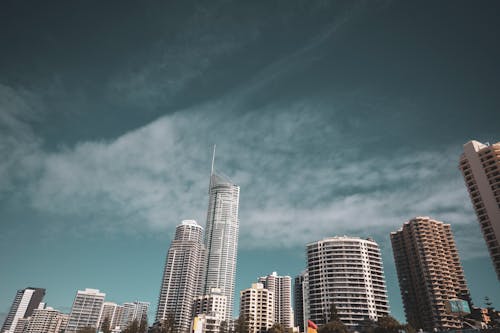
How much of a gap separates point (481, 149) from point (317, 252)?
8655cm

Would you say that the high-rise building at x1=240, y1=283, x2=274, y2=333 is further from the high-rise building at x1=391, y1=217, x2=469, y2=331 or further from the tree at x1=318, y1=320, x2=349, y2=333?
the tree at x1=318, y1=320, x2=349, y2=333

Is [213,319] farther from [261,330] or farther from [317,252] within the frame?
[317,252]

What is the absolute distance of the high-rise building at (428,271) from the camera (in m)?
158

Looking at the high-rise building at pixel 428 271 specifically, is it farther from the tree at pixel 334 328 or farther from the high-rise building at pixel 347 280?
the tree at pixel 334 328

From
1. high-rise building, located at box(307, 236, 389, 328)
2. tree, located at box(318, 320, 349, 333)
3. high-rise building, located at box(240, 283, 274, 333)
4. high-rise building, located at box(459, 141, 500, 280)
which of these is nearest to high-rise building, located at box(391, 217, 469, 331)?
high-rise building, located at box(307, 236, 389, 328)

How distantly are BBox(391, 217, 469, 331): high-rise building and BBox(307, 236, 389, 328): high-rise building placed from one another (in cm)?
2028

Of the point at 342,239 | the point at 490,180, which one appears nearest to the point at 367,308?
the point at 342,239

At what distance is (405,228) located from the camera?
18988 cm

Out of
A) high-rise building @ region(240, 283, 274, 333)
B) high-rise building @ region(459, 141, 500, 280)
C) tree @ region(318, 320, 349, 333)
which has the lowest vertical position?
tree @ region(318, 320, 349, 333)

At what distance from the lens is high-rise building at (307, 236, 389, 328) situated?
153 meters

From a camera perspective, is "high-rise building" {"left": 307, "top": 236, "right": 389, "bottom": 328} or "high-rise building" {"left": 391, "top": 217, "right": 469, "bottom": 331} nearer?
"high-rise building" {"left": 307, "top": 236, "right": 389, "bottom": 328}

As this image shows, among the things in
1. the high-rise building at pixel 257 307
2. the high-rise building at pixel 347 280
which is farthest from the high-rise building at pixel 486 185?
the high-rise building at pixel 257 307

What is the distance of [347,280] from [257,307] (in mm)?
56489

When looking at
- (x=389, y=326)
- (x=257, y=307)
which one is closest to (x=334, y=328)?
(x=389, y=326)
